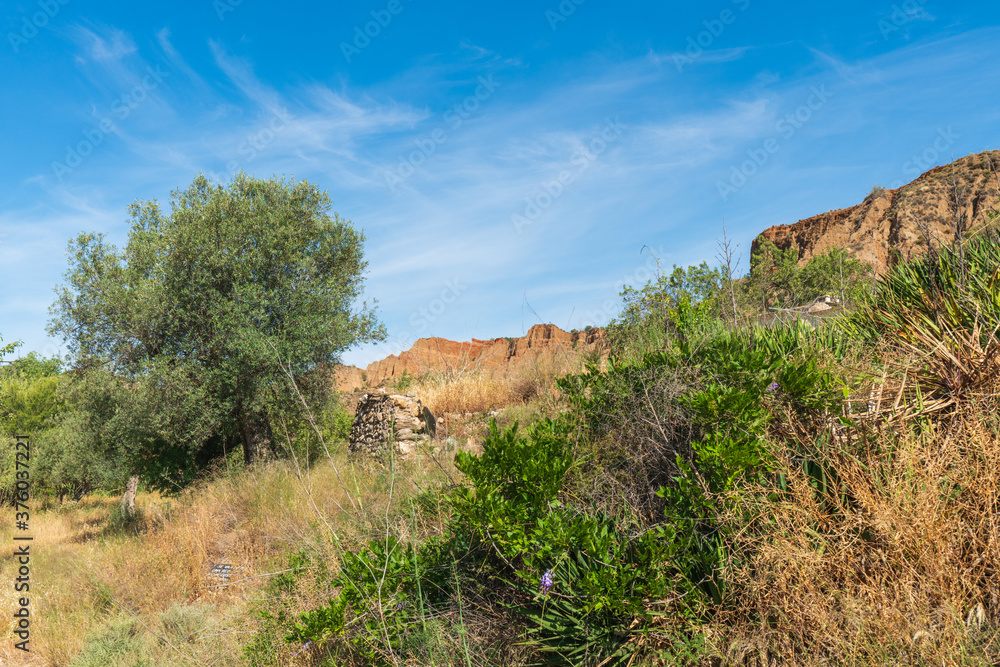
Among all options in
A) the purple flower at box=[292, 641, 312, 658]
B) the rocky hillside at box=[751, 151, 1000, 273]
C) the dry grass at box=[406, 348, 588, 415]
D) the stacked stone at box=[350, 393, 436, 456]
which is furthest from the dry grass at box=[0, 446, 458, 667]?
the rocky hillside at box=[751, 151, 1000, 273]

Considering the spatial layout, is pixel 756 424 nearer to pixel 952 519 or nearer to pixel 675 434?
pixel 675 434

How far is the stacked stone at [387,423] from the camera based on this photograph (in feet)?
33.6

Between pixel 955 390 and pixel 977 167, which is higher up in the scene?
pixel 977 167

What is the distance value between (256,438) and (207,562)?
595 centimetres

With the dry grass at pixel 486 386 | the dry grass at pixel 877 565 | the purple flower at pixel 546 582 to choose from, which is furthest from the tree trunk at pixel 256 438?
the dry grass at pixel 877 565

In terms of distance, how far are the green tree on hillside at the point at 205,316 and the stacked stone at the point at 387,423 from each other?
1885 mm

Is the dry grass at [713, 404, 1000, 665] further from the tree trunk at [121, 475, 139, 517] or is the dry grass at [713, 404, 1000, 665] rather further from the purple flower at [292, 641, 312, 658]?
the tree trunk at [121, 475, 139, 517]

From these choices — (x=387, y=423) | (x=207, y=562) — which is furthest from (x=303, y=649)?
(x=387, y=423)

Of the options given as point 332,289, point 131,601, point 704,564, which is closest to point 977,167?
point 332,289

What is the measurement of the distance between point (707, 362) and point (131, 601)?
7842mm

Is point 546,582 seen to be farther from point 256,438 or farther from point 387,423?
point 256,438

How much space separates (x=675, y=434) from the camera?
12.7 feet

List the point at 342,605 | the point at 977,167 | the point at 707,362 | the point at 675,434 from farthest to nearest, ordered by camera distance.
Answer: the point at 977,167
the point at 707,362
the point at 675,434
the point at 342,605

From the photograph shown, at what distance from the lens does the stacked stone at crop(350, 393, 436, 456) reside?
33.6 feet
